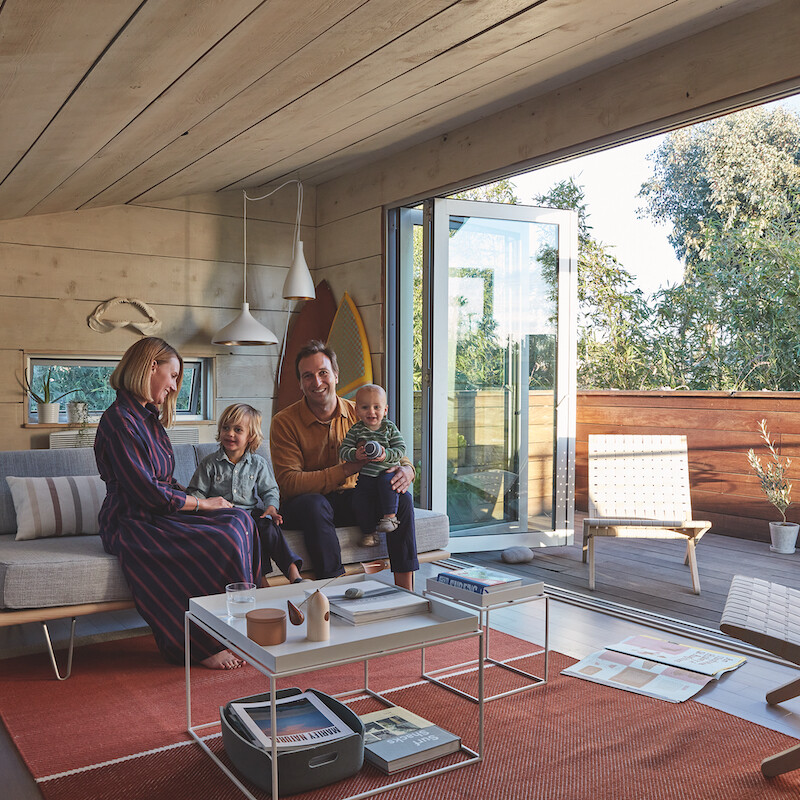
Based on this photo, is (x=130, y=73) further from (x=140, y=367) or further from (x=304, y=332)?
(x=304, y=332)

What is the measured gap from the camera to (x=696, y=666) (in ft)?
9.21

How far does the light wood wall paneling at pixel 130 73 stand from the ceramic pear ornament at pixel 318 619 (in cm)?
140

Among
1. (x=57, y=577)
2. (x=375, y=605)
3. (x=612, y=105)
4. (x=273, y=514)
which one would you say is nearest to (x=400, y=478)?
(x=273, y=514)

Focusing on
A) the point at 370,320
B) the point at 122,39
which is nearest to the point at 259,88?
the point at 122,39

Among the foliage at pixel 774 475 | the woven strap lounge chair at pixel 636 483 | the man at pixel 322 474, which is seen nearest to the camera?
the man at pixel 322 474

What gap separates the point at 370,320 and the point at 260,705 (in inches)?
118

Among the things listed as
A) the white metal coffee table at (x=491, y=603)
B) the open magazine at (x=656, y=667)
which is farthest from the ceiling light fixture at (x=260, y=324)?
the open magazine at (x=656, y=667)

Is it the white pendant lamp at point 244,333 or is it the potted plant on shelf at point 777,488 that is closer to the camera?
the white pendant lamp at point 244,333

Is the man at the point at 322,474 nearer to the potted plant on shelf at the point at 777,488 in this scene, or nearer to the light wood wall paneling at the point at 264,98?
the light wood wall paneling at the point at 264,98

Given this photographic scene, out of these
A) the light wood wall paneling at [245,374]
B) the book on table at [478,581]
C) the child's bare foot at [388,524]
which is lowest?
the book on table at [478,581]

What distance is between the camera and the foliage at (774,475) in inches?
202

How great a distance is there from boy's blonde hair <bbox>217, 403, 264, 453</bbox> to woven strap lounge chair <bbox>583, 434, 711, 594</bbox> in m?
1.85

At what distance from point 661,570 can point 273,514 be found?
2.47 meters

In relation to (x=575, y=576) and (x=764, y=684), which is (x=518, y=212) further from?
(x=764, y=684)
